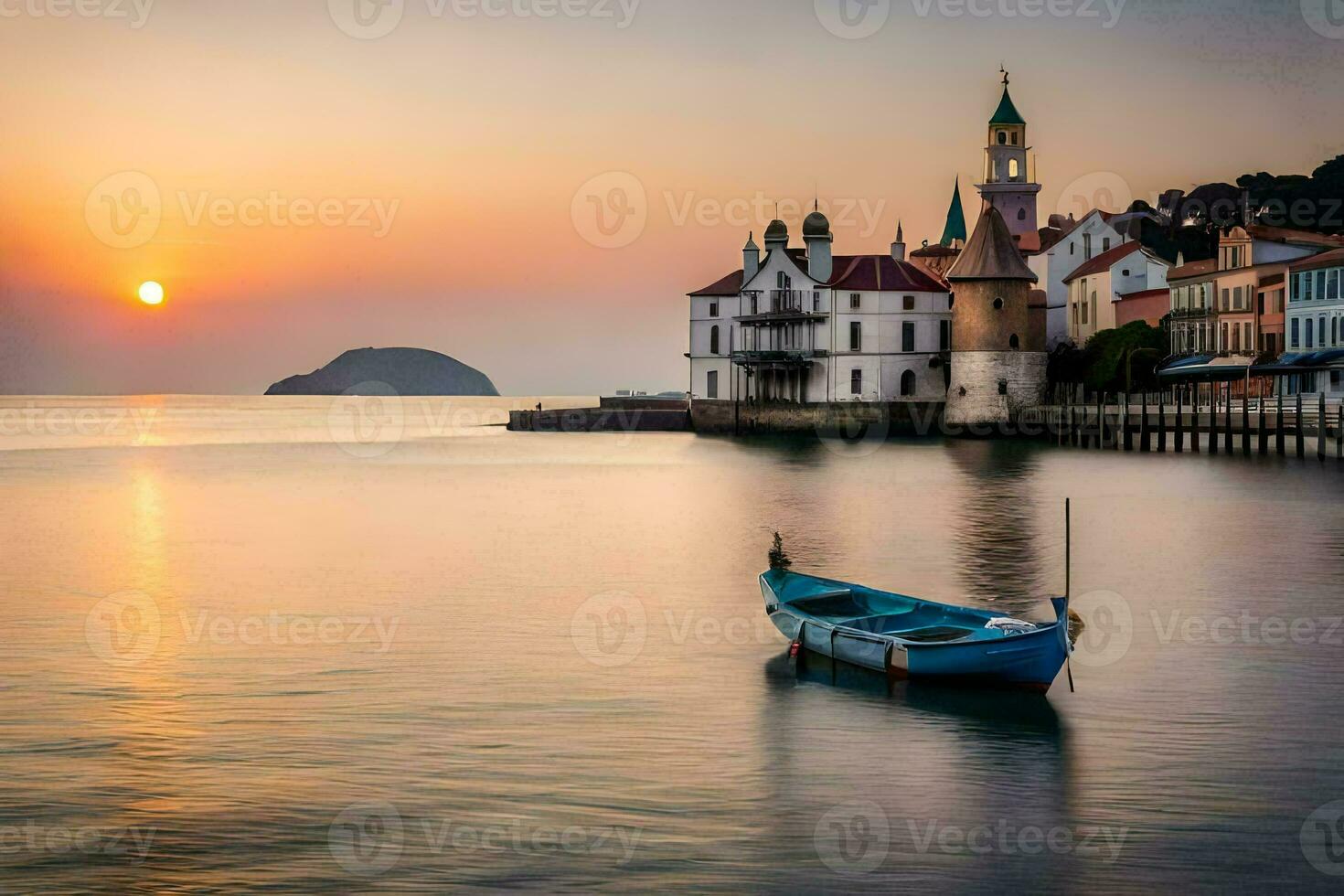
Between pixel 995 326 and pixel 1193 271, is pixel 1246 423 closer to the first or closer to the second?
pixel 1193 271

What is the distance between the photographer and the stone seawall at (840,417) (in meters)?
93.6

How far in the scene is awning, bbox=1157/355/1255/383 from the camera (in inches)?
2739

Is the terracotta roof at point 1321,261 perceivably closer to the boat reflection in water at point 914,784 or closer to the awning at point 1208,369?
the awning at point 1208,369

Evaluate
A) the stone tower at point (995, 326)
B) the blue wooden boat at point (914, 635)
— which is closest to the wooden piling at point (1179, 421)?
the stone tower at point (995, 326)

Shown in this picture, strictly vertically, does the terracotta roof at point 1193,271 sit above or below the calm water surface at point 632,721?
above

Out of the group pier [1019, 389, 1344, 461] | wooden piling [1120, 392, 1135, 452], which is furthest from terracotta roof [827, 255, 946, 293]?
wooden piling [1120, 392, 1135, 452]

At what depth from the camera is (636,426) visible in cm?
12188

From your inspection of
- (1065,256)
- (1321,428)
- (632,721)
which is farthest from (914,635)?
(1065,256)

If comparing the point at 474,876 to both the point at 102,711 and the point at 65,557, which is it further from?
the point at 65,557

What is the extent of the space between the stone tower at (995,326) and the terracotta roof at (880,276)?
5.45m

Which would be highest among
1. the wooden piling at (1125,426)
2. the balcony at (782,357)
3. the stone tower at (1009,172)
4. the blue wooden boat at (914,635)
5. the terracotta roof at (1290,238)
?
the stone tower at (1009,172)

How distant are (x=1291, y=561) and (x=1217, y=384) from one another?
48.9 metres

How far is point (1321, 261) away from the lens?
67062mm


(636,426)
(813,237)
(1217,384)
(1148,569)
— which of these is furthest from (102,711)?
(636,426)
